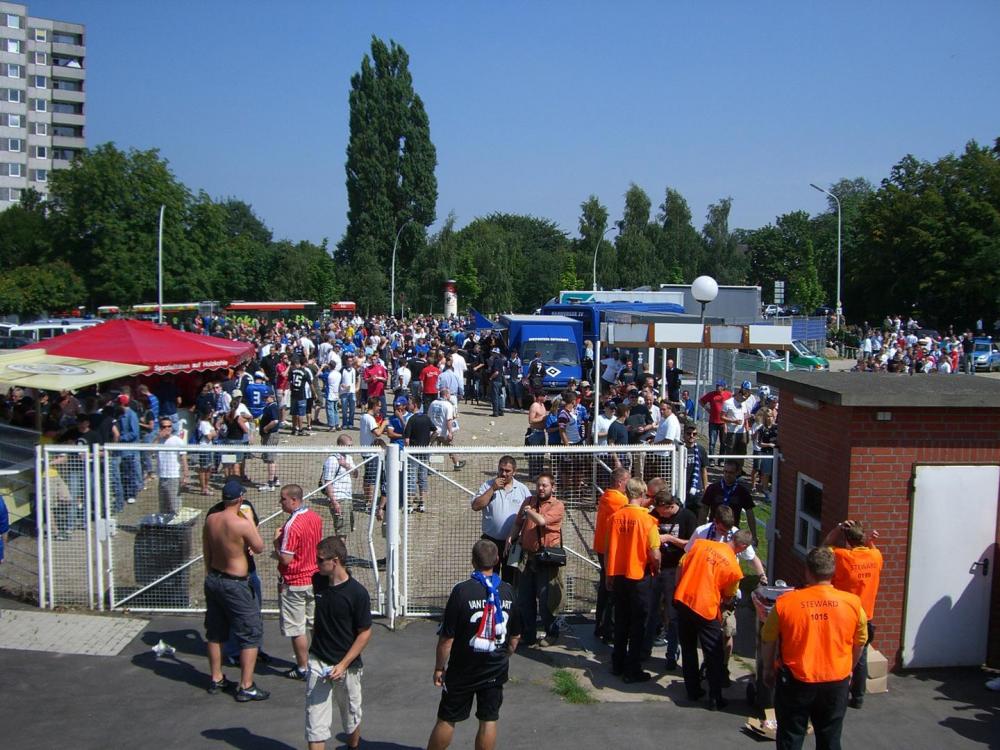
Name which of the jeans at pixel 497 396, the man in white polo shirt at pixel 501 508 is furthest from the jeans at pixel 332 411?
the man in white polo shirt at pixel 501 508

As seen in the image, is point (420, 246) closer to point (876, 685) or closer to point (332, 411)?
point (332, 411)

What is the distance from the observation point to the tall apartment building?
266ft

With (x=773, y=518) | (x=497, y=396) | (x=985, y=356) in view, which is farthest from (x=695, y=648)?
(x=985, y=356)

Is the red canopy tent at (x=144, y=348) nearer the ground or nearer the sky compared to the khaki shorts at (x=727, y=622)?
nearer the sky

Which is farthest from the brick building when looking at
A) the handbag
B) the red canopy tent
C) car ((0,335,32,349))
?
car ((0,335,32,349))

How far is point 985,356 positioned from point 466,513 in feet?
118

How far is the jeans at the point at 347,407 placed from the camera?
1966cm

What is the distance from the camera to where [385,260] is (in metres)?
62.9

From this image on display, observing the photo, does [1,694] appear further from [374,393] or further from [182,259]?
[182,259]

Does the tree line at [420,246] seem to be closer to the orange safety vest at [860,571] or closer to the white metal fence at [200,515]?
the white metal fence at [200,515]

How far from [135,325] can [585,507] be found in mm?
9658

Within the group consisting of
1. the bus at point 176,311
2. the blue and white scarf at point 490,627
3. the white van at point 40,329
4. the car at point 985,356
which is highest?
the bus at point 176,311

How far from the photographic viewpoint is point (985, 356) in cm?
3788

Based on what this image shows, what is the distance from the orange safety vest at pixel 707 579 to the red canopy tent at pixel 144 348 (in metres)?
10.2
